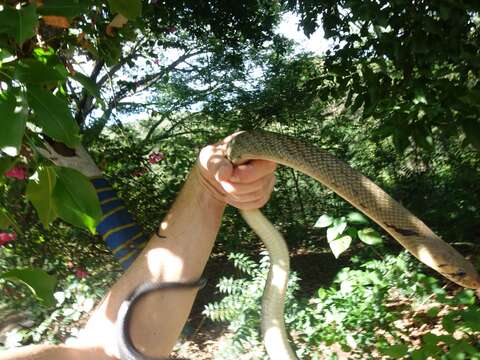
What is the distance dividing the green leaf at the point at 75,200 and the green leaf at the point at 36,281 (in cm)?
13

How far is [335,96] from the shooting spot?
242 centimetres

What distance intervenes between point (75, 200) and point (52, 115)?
16cm

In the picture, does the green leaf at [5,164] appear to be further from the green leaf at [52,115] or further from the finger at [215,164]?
the finger at [215,164]

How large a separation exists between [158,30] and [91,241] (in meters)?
1.70

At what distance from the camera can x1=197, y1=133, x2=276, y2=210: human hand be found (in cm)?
119

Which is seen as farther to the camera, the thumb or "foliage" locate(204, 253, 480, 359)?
"foliage" locate(204, 253, 480, 359)

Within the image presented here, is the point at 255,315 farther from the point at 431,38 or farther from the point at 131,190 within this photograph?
the point at 131,190

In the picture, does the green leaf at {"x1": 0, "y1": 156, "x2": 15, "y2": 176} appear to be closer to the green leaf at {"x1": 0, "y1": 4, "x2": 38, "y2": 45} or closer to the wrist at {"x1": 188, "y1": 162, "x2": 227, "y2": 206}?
the green leaf at {"x1": 0, "y1": 4, "x2": 38, "y2": 45}

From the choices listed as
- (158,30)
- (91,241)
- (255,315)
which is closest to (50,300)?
(255,315)

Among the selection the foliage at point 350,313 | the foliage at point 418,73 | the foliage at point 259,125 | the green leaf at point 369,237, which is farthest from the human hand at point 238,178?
the foliage at point 350,313

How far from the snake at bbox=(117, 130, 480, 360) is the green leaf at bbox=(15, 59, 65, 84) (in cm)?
55

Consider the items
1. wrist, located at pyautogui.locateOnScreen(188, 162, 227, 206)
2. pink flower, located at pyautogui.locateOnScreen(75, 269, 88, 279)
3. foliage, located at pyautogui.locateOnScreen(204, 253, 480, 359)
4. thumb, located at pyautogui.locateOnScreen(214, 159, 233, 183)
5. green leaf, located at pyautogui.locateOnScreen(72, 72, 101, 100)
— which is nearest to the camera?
green leaf, located at pyautogui.locateOnScreen(72, 72, 101, 100)

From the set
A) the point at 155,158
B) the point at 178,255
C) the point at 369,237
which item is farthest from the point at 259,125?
the point at 178,255

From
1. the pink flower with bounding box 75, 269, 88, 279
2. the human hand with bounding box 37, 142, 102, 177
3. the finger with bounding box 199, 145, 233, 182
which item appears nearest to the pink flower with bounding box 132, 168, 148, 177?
the pink flower with bounding box 75, 269, 88, 279
